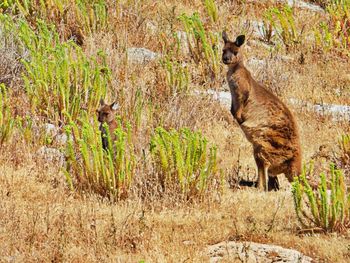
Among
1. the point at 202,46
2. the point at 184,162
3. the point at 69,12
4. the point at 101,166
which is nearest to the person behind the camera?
the point at 101,166

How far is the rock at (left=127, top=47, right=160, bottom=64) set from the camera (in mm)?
11562

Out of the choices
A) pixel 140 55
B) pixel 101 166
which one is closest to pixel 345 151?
pixel 101 166

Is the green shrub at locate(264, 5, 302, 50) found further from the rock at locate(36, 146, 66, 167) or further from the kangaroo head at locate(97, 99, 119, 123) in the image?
the rock at locate(36, 146, 66, 167)

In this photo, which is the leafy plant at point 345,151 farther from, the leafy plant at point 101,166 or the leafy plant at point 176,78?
the leafy plant at point 101,166

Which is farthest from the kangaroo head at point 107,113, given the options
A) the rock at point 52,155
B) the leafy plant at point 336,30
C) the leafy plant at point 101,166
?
the leafy plant at point 336,30

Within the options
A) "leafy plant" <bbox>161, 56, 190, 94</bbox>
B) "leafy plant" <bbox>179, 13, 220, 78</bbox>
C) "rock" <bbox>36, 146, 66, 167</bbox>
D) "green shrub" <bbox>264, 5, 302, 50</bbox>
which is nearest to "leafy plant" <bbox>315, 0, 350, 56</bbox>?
"green shrub" <bbox>264, 5, 302, 50</bbox>

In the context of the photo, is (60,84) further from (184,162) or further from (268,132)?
(268,132)

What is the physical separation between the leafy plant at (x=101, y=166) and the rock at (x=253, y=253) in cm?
141

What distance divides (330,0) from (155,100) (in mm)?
6190

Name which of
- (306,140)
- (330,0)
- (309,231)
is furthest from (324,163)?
(330,0)

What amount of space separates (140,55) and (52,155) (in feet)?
12.0

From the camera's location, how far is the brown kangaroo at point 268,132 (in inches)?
325

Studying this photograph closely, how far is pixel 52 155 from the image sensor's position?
335 inches

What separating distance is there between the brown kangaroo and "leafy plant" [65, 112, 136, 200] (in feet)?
4.69
